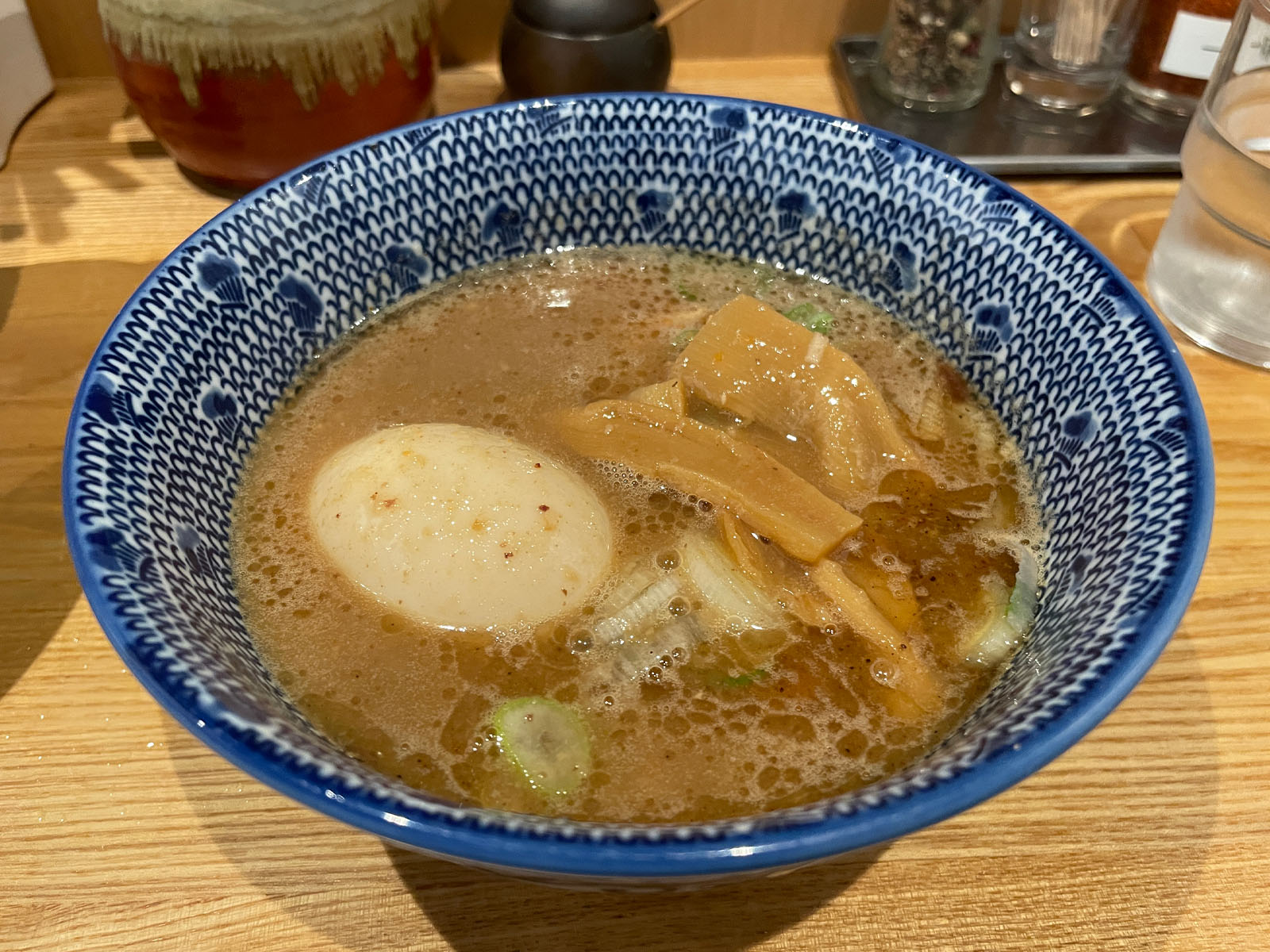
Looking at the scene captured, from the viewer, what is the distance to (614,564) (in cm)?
97

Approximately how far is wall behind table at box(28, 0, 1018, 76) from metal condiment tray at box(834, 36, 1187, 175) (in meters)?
0.14

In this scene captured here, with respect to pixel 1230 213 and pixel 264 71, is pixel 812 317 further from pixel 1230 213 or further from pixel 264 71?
pixel 264 71

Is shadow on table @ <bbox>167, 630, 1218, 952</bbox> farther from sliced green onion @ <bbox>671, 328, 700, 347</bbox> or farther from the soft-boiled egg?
sliced green onion @ <bbox>671, 328, 700, 347</bbox>

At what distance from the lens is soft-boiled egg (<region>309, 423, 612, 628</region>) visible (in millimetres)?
920

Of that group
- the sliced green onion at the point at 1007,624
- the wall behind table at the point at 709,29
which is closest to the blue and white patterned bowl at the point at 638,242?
the sliced green onion at the point at 1007,624

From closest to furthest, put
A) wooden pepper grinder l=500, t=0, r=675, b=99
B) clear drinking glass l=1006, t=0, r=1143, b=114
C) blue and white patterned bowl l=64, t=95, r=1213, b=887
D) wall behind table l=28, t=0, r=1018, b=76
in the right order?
blue and white patterned bowl l=64, t=95, r=1213, b=887 < wooden pepper grinder l=500, t=0, r=675, b=99 < clear drinking glass l=1006, t=0, r=1143, b=114 < wall behind table l=28, t=0, r=1018, b=76

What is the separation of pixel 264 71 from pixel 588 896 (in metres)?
1.15

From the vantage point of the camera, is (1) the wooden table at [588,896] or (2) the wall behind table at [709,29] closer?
(1) the wooden table at [588,896]

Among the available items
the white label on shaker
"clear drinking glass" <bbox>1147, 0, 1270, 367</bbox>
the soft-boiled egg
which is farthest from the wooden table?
→ the white label on shaker

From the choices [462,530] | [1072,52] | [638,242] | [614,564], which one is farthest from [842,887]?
[1072,52]

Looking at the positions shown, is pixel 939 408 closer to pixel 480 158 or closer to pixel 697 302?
pixel 697 302

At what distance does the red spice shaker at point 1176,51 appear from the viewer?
5.10 feet

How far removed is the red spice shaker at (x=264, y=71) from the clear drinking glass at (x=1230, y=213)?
3.77ft

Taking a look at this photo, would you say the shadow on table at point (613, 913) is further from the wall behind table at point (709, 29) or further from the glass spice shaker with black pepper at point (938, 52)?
the wall behind table at point (709, 29)
